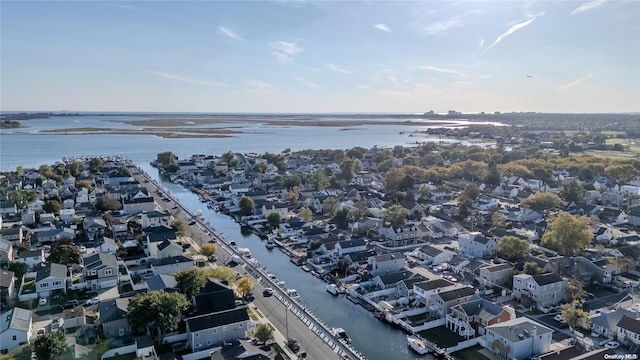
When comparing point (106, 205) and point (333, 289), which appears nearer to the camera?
point (333, 289)

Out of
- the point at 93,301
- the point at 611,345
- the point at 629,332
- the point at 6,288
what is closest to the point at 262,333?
the point at 93,301

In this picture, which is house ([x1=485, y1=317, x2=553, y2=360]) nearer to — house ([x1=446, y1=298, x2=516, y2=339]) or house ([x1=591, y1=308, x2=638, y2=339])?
house ([x1=446, y1=298, x2=516, y2=339])

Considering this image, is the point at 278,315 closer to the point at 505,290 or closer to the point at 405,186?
the point at 505,290

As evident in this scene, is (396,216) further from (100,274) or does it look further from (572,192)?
(572,192)

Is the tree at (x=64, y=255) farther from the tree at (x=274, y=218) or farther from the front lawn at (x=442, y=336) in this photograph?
the front lawn at (x=442, y=336)

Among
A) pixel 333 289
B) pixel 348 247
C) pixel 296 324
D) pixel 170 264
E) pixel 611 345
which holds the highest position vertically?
pixel 170 264

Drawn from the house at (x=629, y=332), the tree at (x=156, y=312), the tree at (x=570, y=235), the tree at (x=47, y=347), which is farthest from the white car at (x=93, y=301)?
the tree at (x=570, y=235)

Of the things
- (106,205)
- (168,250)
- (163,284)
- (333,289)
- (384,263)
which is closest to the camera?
(163,284)
